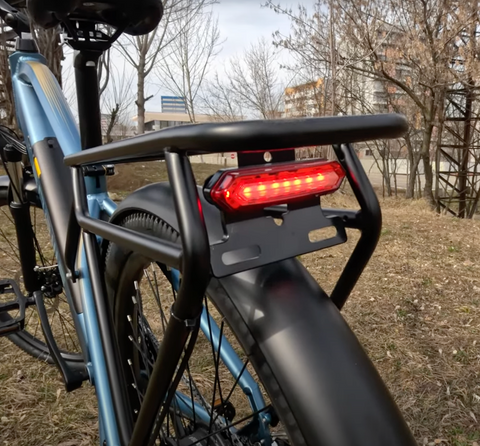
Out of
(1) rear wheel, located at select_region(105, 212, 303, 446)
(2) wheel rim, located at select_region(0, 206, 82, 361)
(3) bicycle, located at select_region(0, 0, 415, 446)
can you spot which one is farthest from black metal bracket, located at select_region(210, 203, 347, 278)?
(2) wheel rim, located at select_region(0, 206, 82, 361)

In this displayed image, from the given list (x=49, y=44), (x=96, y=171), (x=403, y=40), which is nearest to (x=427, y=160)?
(x=403, y=40)

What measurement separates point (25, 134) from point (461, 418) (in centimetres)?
206

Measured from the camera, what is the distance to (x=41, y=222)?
16.0 ft

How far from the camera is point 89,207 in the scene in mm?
1393

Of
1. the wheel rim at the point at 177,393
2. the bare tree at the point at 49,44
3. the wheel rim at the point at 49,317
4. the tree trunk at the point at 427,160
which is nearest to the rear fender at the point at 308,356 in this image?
the wheel rim at the point at 177,393

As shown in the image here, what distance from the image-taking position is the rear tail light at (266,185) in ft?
2.19

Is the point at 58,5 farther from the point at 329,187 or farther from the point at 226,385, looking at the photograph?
the point at 226,385

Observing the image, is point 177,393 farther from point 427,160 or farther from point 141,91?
point 427,160

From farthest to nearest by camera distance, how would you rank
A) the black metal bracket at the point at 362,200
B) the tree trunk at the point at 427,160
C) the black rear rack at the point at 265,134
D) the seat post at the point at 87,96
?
the tree trunk at the point at 427,160 < the seat post at the point at 87,96 < the black metal bracket at the point at 362,200 < the black rear rack at the point at 265,134

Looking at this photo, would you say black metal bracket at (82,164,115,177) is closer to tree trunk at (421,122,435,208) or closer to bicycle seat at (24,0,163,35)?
bicycle seat at (24,0,163,35)

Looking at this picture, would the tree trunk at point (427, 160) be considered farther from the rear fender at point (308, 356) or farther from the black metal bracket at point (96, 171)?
the rear fender at point (308, 356)

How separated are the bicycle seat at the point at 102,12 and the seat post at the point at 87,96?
4.0 inches

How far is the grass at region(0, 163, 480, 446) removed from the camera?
1.88m

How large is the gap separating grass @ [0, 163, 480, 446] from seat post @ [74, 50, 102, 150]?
121cm
